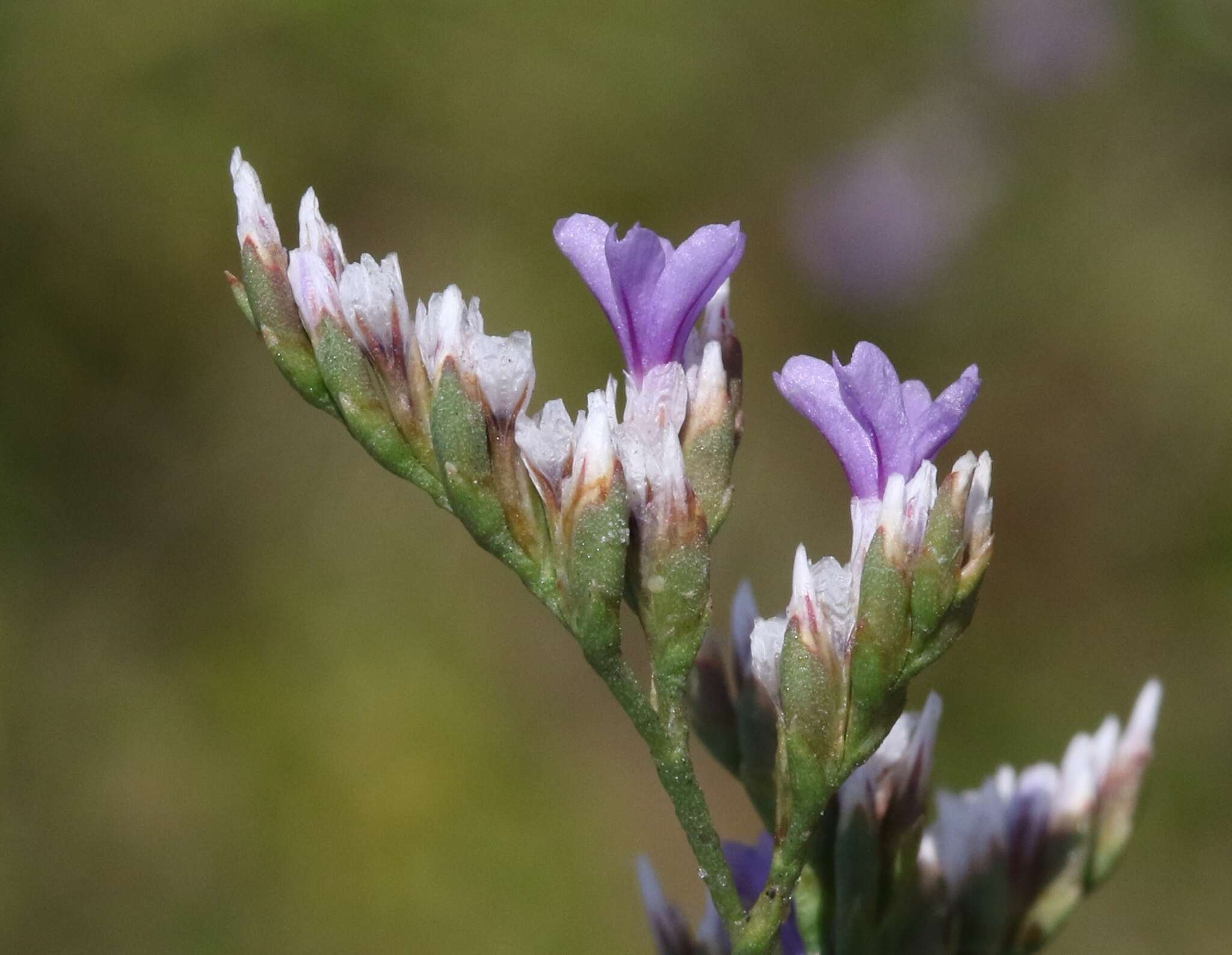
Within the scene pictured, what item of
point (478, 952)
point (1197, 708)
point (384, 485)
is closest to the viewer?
point (478, 952)

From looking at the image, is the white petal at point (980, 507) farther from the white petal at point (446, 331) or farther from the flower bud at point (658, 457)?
the white petal at point (446, 331)

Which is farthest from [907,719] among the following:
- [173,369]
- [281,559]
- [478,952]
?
[173,369]

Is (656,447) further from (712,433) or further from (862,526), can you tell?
(862,526)

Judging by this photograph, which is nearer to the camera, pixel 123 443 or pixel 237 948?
pixel 237 948

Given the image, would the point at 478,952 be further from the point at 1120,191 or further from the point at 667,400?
the point at 1120,191

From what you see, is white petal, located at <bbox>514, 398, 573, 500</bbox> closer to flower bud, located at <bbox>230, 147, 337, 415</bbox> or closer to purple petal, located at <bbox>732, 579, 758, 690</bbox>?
flower bud, located at <bbox>230, 147, 337, 415</bbox>
